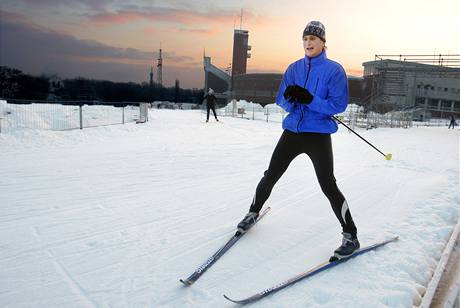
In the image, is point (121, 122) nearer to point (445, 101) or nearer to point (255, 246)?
point (255, 246)

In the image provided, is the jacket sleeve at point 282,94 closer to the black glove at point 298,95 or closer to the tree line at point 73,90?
the black glove at point 298,95

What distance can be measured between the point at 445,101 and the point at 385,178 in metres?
63.2

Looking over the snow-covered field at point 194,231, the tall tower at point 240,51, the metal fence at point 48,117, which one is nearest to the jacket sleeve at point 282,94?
the snow-covered field at point 194,231

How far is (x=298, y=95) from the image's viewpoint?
3.16 meters

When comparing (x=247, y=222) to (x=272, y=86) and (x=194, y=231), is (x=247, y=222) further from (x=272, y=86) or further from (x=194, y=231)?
(x=272, y=86)

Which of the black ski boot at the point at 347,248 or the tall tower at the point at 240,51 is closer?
the black ski boot at the point at 347,248

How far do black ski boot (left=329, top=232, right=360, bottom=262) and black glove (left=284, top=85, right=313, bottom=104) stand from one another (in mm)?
1342

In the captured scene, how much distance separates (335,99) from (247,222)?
1613 mm

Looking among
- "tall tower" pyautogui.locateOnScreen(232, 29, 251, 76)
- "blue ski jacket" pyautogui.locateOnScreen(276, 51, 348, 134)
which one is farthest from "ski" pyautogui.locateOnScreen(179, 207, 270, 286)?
"tall tower" pyautogui.locateOnScreen(232, 29, 251, 76)

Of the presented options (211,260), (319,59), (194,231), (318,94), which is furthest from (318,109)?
(194,231)

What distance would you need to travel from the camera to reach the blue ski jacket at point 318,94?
313 cm

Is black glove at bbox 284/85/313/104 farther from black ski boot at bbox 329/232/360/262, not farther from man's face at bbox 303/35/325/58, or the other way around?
→ black ski boot at bbox 329/232/360/262

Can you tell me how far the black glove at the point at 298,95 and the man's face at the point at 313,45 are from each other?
363mm

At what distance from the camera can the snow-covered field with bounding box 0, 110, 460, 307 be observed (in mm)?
2680
